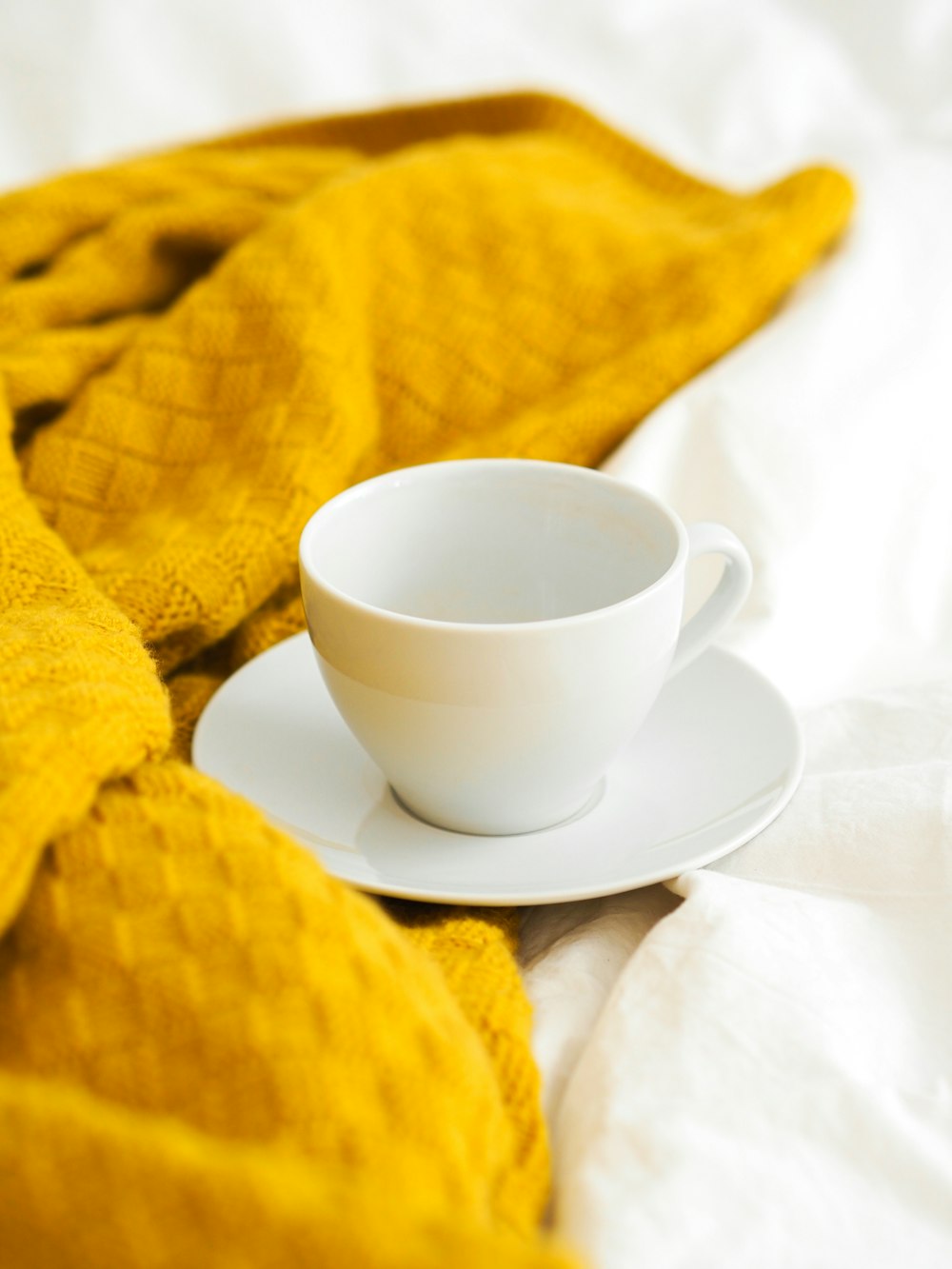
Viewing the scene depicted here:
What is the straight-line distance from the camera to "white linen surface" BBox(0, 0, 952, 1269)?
0.36m

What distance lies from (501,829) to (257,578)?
0.20 meters

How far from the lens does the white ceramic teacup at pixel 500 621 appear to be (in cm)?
45

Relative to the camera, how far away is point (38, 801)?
388 millimetres

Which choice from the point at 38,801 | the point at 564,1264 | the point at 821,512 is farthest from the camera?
the point at 821,512

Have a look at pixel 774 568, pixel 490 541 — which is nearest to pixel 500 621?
pixel 490 541

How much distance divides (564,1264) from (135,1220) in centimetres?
10

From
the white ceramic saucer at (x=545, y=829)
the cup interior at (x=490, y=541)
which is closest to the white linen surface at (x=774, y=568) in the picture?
the white ceramic saucer at (x=545, y=829)

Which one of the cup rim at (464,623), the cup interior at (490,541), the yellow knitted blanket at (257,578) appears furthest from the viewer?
the cup interior at (490,541)

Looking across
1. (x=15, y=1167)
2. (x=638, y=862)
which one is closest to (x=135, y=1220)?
(x=15, y=1167)

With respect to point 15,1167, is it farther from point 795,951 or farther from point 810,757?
point 810,757

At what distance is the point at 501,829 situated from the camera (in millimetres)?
510

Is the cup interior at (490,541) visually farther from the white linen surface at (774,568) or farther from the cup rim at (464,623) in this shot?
the white linen surface at (774,568)

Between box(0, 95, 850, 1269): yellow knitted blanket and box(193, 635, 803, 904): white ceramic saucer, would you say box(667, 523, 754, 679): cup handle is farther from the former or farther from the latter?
box(0, 95, 850, 1269): yellow knitted blanket

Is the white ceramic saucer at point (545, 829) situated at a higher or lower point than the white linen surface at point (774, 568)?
lower
